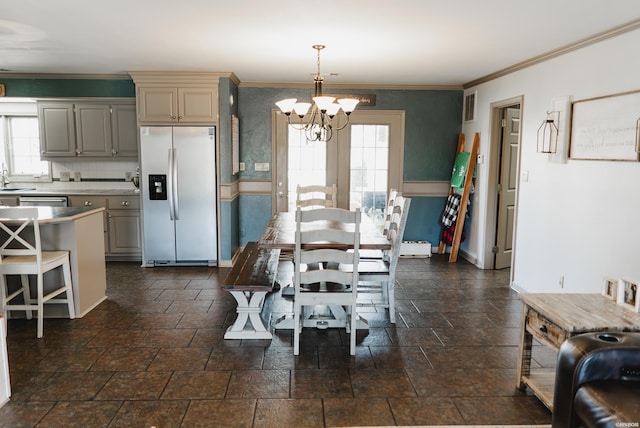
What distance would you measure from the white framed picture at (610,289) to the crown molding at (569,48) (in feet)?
5.91

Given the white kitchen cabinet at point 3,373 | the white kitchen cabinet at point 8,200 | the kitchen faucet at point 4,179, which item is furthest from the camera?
the kitchen faucet at point 4,179

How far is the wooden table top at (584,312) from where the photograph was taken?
7.47 ft

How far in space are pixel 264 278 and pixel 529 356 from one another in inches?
74.4

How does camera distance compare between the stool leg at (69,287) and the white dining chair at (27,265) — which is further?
the stool leg at (69,287)

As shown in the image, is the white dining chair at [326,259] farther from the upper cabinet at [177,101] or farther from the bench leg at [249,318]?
the upper cabinet at [177,101]

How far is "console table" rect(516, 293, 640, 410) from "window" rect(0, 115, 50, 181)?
607 centimetres

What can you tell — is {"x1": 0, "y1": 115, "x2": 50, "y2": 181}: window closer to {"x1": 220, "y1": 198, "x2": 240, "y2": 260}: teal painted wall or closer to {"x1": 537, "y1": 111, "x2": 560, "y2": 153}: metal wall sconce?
{"x1": 220, "y1": 198, "x2": 240, "y2": 260}: teal painted wall

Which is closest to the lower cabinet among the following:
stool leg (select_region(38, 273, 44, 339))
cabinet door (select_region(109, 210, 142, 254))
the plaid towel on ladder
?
cabinet door (select_region(109, 210, 142, 254))

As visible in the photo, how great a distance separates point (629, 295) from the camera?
2553 millimetres

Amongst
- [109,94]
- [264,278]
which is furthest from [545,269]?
[109,94]

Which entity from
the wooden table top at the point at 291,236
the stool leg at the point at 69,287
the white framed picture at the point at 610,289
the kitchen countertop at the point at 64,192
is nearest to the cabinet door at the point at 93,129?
the kitchen countertop at the point at 64,192

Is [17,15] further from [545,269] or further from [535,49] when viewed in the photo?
[545,269]

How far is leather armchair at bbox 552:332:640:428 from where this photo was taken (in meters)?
1.78

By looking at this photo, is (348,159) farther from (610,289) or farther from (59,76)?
(610,289)
